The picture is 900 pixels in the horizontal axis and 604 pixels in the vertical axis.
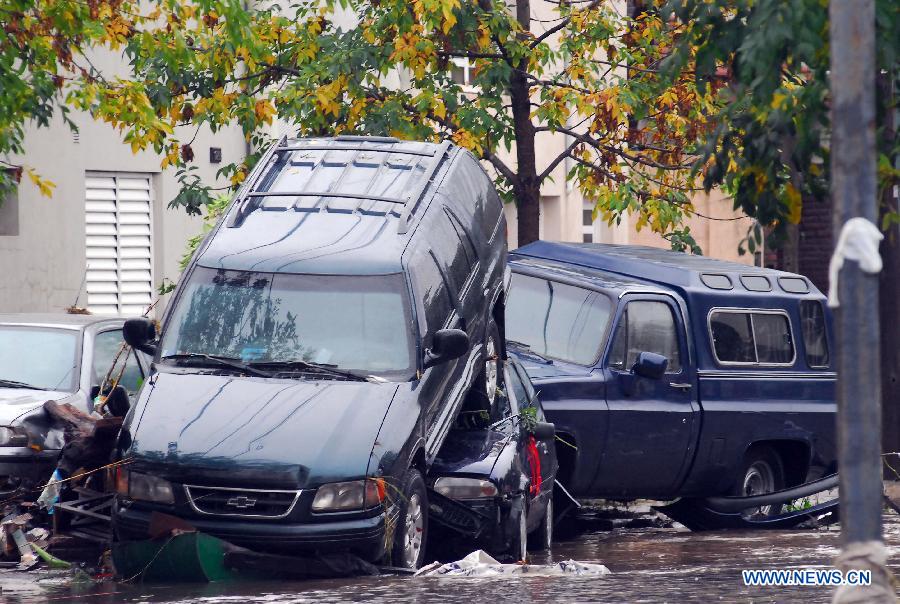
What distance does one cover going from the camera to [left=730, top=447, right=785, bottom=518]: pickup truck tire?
14.5 m

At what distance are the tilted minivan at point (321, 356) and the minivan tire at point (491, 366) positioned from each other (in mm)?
→ 26

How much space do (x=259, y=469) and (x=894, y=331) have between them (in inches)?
364

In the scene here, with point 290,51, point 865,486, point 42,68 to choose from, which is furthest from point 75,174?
point 865,486

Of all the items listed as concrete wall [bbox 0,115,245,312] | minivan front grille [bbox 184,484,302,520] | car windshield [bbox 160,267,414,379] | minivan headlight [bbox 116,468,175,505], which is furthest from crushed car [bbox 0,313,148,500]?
concrete wall [bbox 0,115,245,312]

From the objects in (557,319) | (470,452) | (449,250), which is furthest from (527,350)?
(470,452)

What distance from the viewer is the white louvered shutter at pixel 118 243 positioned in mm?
23125

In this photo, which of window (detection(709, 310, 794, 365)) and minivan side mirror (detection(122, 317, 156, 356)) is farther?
window (detection(709, 310, 794, 365))

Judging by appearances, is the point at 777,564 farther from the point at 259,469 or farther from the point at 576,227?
the point at 576,227

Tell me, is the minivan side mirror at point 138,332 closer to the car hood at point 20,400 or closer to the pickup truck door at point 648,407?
the car hood at point 20,400

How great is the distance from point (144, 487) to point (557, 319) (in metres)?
5.04

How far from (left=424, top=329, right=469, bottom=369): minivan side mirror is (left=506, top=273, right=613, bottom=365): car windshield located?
3.06 metres

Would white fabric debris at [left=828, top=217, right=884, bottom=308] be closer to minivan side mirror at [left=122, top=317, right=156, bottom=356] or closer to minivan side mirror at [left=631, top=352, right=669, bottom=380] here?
minivan side mirror at [left=122, top=317, right=156, bottom=356]

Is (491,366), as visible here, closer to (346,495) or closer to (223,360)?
(223,360)

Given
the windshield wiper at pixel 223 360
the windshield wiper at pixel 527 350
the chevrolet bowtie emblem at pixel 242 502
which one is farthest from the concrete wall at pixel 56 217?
the chevrolet bowtie emblem at pixel 242 502
